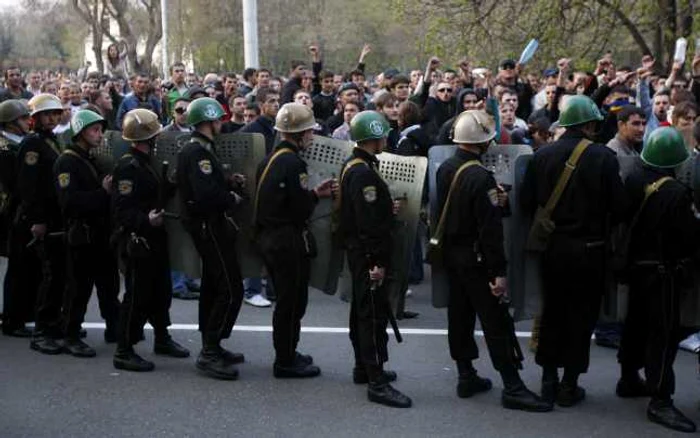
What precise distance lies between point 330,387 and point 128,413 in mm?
1428

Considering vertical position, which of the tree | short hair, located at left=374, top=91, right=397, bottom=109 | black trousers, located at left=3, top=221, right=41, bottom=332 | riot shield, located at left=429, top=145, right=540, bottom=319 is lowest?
black trousers, located at left=3, top=221, right=41, bottom=332

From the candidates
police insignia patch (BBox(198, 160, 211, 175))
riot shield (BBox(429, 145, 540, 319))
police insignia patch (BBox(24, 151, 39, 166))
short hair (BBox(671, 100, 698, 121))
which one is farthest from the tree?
riot shield (BBox(429, 145, 540, 319))

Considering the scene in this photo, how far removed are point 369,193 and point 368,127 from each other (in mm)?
469

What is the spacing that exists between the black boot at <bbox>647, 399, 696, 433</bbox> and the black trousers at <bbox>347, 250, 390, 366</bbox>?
1.76m

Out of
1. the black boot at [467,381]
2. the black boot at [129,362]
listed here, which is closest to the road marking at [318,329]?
the black boot at [129,362]

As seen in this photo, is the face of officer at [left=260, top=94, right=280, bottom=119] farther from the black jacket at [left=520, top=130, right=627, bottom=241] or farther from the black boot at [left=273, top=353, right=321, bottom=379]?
the black jacket at [left=520, top=130, right=627, bottom=241]

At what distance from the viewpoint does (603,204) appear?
6.13 metres

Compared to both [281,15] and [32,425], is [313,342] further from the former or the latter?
[281,15]

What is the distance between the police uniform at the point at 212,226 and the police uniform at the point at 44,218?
1.35m

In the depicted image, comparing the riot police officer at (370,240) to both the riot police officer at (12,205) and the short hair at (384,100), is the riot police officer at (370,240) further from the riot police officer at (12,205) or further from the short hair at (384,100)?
the short hair at (384,100)

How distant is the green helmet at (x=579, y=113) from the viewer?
20.4ft

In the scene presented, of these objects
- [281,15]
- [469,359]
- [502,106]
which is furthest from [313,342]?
[281,15]

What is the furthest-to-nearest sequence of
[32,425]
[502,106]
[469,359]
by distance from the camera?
[502,106] → [469,359] → [32,425]

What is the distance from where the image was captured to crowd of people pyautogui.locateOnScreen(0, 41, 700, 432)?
6.06 metres
